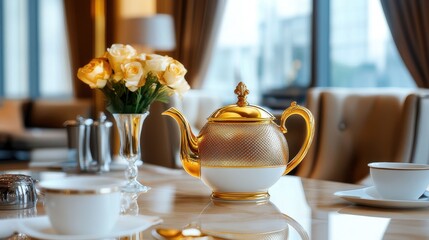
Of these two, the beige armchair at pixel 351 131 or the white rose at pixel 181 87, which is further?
the beige armchair at pixel 351 131

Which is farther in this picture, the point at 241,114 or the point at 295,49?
the point at 295,49

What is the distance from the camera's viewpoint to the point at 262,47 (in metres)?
5.09

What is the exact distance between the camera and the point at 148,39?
207 inches

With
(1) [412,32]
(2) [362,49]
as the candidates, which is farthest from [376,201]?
(2) [362,49]

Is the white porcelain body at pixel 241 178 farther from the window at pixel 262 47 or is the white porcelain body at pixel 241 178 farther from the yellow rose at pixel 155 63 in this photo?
the window at pixel 262 47

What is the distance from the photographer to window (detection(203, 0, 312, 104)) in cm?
480

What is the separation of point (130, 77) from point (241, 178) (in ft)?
1.12

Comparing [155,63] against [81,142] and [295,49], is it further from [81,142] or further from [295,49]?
[295,49]

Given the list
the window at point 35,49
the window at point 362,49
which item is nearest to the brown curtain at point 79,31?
A: the window at point 35,49

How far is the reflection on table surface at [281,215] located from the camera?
3.31ft

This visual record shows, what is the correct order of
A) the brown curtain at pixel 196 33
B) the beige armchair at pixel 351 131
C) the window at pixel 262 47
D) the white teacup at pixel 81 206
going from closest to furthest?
the white teacup at pixel 81 206 → the beige armchair at pixel 351 131 → the window at pixel 262 47 → the brown curtain at pixel 196 33

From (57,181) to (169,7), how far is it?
5145mm

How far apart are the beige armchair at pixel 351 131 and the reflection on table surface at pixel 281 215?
130 cm

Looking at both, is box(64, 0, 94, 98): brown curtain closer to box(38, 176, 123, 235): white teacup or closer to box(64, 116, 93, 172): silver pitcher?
box(64, 116, 93, 172): silver pitcher
